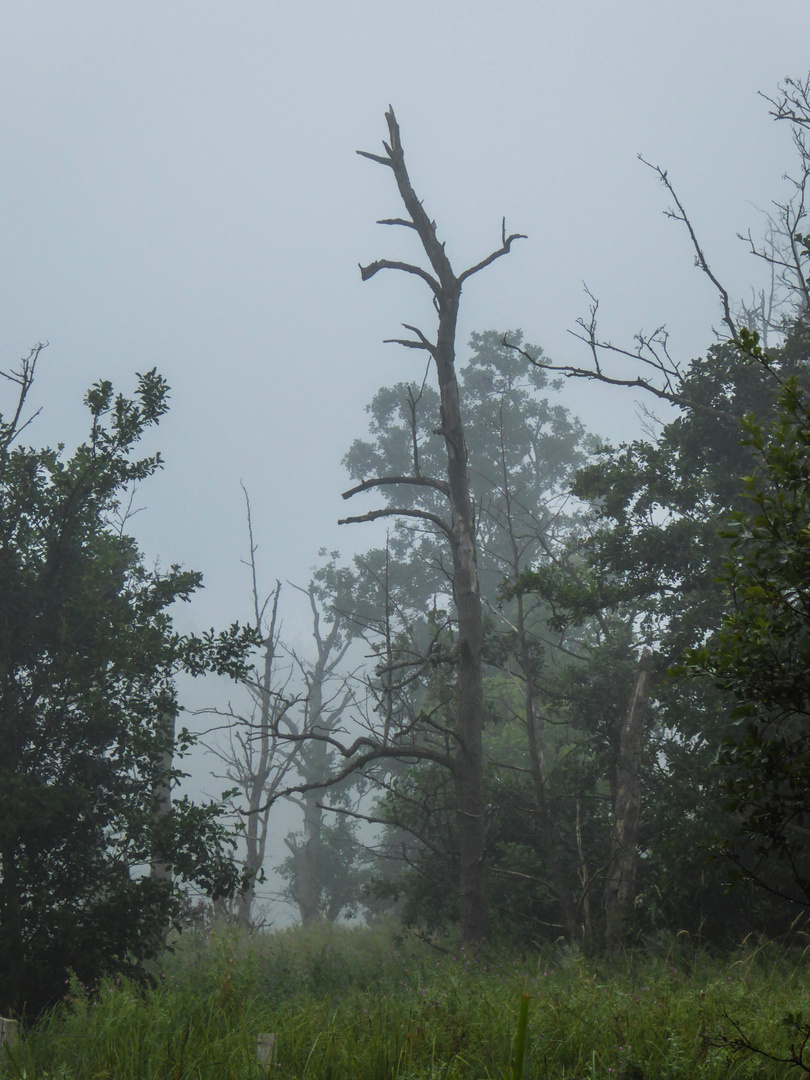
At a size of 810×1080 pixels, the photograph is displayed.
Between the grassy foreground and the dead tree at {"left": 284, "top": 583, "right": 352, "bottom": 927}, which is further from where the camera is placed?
the dead tree at {"left": 284, "top": 583, "right": 352, "bottom": 927}

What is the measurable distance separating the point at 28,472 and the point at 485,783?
31.7 ft

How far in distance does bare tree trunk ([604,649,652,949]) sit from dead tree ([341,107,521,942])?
1.68 m

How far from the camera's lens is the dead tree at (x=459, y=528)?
11773mm

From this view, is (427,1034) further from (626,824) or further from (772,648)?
(626,824)

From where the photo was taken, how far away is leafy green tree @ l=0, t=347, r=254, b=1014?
8.73 metres

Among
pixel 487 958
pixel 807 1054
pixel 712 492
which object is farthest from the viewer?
pixel 712 492

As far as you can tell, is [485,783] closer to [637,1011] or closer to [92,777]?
[92,777]

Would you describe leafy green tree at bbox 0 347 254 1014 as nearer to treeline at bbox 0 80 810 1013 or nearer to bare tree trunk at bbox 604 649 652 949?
treeline at bbox 0 80 810 1013

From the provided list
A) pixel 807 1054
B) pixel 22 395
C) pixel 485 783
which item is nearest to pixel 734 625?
pixel 807 1054

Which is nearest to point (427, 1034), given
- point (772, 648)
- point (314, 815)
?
point (772, 648)

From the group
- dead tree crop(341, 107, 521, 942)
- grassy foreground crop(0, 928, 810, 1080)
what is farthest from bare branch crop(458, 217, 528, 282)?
grassy foreground crop(0, 928, 810, 1080)

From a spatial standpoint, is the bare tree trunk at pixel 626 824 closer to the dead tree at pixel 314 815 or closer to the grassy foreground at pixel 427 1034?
the grassy foreground at pixel 427 1034

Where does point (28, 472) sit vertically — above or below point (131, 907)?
above

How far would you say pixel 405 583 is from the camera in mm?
33000
